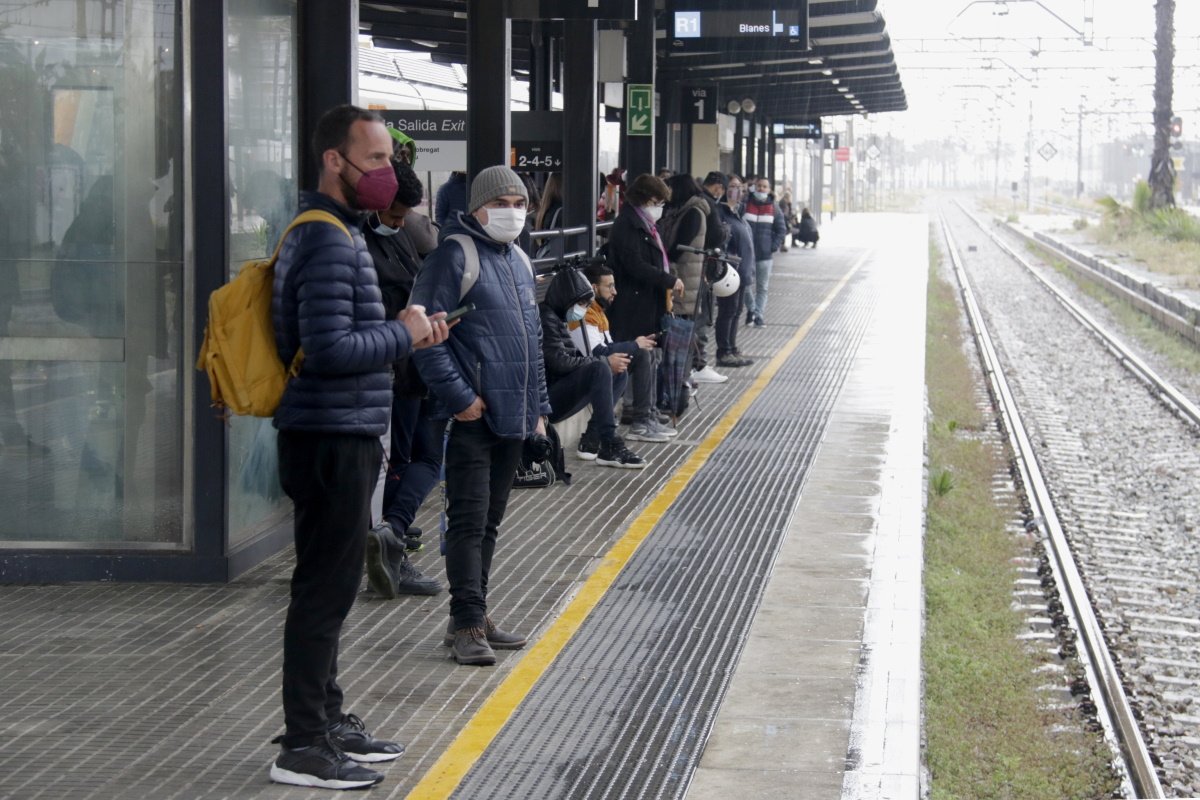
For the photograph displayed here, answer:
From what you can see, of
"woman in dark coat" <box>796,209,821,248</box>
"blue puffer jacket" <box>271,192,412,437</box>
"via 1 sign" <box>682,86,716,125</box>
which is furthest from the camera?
"woman in dark coat" <box>796,209,821,248</box>

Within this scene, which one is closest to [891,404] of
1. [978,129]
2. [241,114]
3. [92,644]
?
[241,114]

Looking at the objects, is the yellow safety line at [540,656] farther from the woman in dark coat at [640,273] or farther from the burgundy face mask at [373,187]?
the burgundy face mask at [373,187]

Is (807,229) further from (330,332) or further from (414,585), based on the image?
(330,332)

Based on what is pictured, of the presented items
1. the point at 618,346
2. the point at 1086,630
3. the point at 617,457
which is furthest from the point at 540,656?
the point at 618,346

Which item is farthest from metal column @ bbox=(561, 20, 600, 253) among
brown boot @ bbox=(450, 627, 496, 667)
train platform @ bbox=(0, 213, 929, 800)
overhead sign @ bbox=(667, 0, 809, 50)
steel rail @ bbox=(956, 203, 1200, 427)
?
brown boot @ bbox=(450, 627, 496, 667)

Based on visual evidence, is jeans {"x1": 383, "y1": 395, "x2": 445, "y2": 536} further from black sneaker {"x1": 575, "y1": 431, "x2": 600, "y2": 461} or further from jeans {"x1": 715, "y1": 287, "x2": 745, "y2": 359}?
jeans {"x1": 715, "y1": 287, "x2": 745, "y2": 359}

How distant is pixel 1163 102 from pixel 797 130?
8965 millimetres

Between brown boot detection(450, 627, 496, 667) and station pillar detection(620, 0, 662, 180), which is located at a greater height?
station pillar detection(620, 0, 662, 180)

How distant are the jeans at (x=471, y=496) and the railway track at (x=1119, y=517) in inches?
97.1

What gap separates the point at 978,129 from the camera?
336ft

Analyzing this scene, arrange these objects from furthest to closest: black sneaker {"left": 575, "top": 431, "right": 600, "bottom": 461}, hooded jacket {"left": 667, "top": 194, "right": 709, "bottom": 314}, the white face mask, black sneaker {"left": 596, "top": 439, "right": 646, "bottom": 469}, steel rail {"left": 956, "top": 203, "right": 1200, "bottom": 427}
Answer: steel rail {"left": 956, "top": 203, "right": 1200, "bottom": 427}, hooded jacket {"left": 667, "top": 194, "right": 709, "bottom": 314}, black sneaker {"left": 575, "top": 431, "right": 600, "bottom": 461}, black sneaker {"left": 596, "top": 439, "right": 646, "bottom": 469}, the white face mask

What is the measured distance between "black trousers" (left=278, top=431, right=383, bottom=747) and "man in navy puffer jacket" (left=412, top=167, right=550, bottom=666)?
1077 millimetres

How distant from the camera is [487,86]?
10.3 m

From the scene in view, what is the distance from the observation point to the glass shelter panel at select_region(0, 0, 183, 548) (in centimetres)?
677
